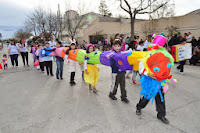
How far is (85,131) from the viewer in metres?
2.68

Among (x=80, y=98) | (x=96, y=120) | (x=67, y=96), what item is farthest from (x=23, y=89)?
(x=96, y=120)

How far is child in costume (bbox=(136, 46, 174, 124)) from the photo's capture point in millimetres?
2559

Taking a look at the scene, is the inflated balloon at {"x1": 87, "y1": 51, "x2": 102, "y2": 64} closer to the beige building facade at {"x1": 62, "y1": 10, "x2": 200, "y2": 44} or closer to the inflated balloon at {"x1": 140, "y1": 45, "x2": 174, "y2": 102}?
the inflated balloon at {"x1": 140, "y1": 45, "x2": 174, "y2": 102}

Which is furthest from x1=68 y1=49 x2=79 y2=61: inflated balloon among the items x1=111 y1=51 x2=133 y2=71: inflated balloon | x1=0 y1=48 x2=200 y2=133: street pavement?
x1=111 y1=51 x2=133 y2=71: inflated balloon

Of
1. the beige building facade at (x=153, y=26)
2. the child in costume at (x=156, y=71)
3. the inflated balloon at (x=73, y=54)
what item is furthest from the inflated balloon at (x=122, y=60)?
the beige building facade at (x=153, y=26)

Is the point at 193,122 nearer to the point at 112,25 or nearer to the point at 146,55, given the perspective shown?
the point at 146,55

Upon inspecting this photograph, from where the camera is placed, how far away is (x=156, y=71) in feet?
8.41

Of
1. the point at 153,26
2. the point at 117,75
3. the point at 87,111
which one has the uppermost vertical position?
the point at 153,26

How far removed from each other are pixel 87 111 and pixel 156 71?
1815mm

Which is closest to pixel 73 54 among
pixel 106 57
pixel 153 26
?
pixel 106 57

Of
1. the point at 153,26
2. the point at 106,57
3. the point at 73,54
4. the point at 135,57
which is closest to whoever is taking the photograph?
the point at 135,57

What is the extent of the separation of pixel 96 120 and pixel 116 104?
87 centimetres

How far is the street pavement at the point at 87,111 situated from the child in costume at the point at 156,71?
0.47 m

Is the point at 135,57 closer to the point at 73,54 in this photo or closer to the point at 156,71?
the point at 156,71
